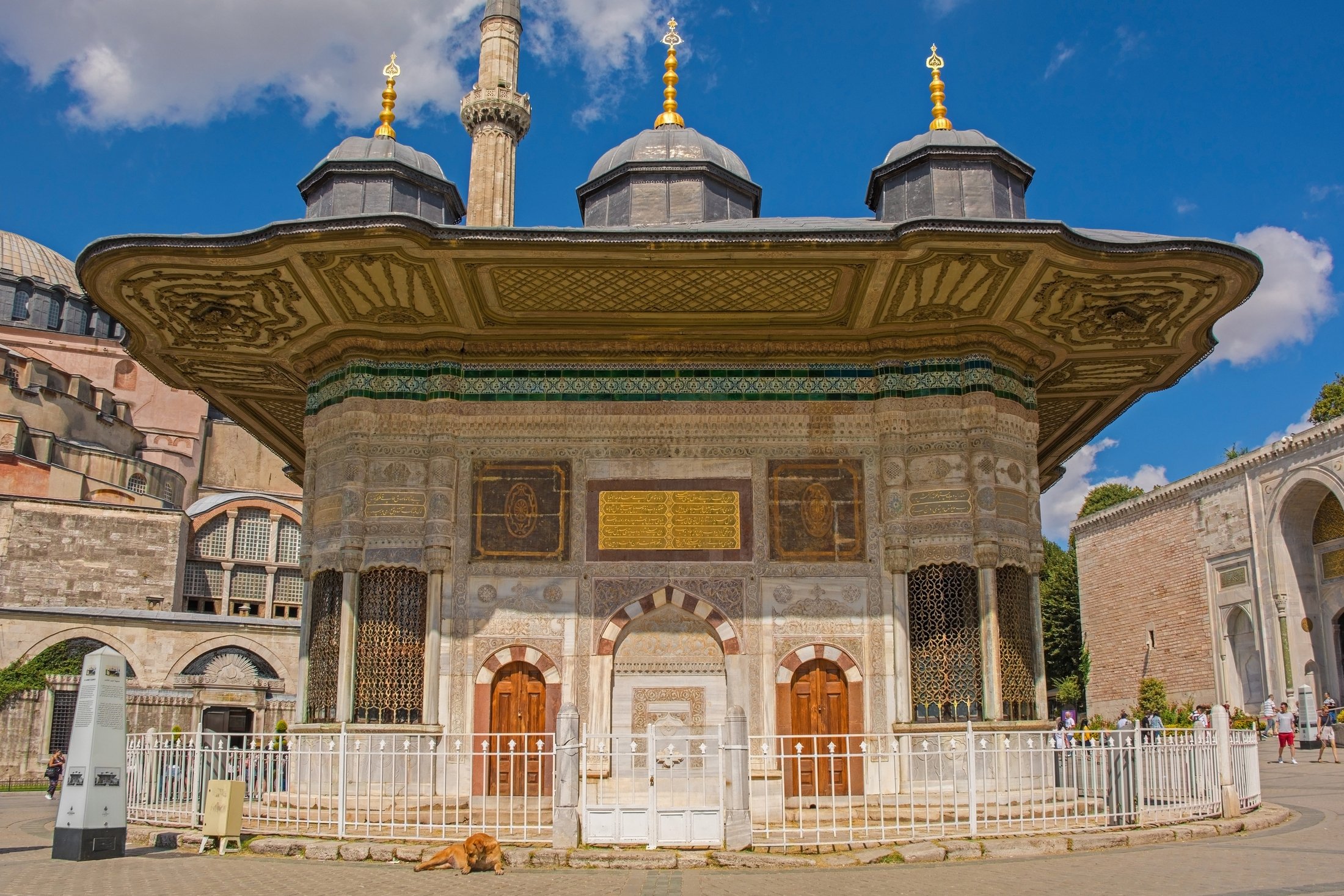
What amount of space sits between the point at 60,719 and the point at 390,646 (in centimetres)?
1608

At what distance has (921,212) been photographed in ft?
37.5

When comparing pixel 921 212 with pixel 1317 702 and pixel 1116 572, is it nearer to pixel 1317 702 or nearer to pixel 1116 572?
pixel 1317 702

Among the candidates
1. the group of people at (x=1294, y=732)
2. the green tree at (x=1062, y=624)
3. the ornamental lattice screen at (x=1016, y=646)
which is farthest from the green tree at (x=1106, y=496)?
the ornamental lattice screen at (x=1016, y=646)

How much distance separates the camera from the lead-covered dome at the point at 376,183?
38.6 ft

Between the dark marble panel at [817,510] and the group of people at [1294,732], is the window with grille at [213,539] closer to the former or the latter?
the group of people at [1294,732]

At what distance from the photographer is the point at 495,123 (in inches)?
1126

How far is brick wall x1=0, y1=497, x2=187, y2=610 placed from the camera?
32.1 metres

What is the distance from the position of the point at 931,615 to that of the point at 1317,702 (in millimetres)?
20386

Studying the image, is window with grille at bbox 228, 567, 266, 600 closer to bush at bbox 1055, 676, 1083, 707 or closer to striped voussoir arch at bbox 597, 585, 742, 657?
bush at bbox 1055, 676, 1083, 707

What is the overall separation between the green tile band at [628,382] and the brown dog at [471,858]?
508cm

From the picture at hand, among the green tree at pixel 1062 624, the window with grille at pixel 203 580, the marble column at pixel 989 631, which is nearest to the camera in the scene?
the marble column at pixel 989 631

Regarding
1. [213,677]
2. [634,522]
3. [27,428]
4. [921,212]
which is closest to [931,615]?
[634,522]

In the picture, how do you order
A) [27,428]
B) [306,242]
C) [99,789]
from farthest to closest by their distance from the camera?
[27,428]
[306,242]
[99,789]

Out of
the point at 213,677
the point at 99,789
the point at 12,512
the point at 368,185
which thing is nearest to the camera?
the point at 99,789
